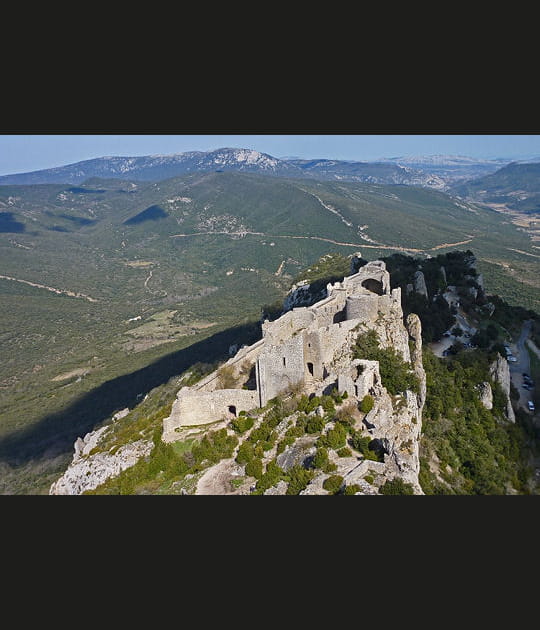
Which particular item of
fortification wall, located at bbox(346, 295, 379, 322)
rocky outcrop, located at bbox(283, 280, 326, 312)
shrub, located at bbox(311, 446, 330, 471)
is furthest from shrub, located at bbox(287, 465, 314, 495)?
rocky outcrop, located at bbox(283, 280, 326, 312)

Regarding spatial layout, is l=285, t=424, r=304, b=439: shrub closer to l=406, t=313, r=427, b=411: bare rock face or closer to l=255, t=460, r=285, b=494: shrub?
l=255, t=460, r=285, b=494: shrub

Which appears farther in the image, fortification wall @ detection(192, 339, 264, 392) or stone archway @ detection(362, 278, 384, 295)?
stone archway @ detection(362, 278, 384, 295)

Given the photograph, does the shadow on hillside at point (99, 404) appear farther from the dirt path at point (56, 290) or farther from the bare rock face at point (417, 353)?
the dirt path at point (56, 290)

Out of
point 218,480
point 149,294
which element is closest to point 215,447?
point 218,480

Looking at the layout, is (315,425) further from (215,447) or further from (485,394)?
(485,394)

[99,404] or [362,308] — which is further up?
[362,308]
